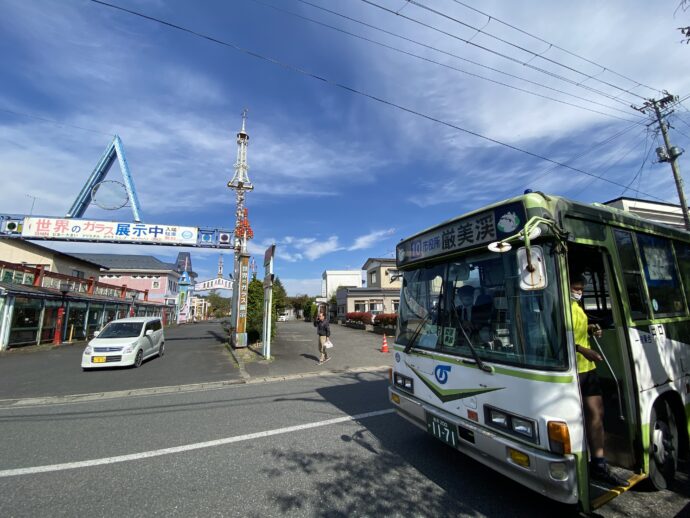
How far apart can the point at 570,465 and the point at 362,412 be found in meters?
4.09

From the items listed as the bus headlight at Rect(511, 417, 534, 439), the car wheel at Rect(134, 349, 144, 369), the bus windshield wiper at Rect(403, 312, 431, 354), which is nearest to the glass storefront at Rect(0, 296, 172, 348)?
the car wheel at Rect(134, 349, 144, 369)

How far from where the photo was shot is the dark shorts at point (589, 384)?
3.01m

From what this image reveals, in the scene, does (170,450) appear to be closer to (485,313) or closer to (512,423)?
(512,423)

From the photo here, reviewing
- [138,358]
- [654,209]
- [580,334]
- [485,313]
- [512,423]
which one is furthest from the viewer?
[654,209]

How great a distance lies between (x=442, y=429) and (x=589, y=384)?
145 centimetres

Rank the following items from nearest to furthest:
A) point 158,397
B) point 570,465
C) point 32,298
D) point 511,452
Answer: point 570,465
point 511,452
point 158,397
point 32,298

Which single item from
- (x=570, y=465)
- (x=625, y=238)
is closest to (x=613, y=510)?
(x=570, y=465)

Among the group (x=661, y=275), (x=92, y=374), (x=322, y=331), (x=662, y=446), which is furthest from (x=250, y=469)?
(x=92, y=374)

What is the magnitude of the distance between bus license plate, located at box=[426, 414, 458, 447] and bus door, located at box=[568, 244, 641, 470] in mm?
1629

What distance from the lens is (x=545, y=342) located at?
2764 mm

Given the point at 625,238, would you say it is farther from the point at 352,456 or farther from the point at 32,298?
the point at 32,298

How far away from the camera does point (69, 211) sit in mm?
18109

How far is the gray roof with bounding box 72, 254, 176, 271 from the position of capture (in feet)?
161

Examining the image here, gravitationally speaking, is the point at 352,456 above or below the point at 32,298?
below
